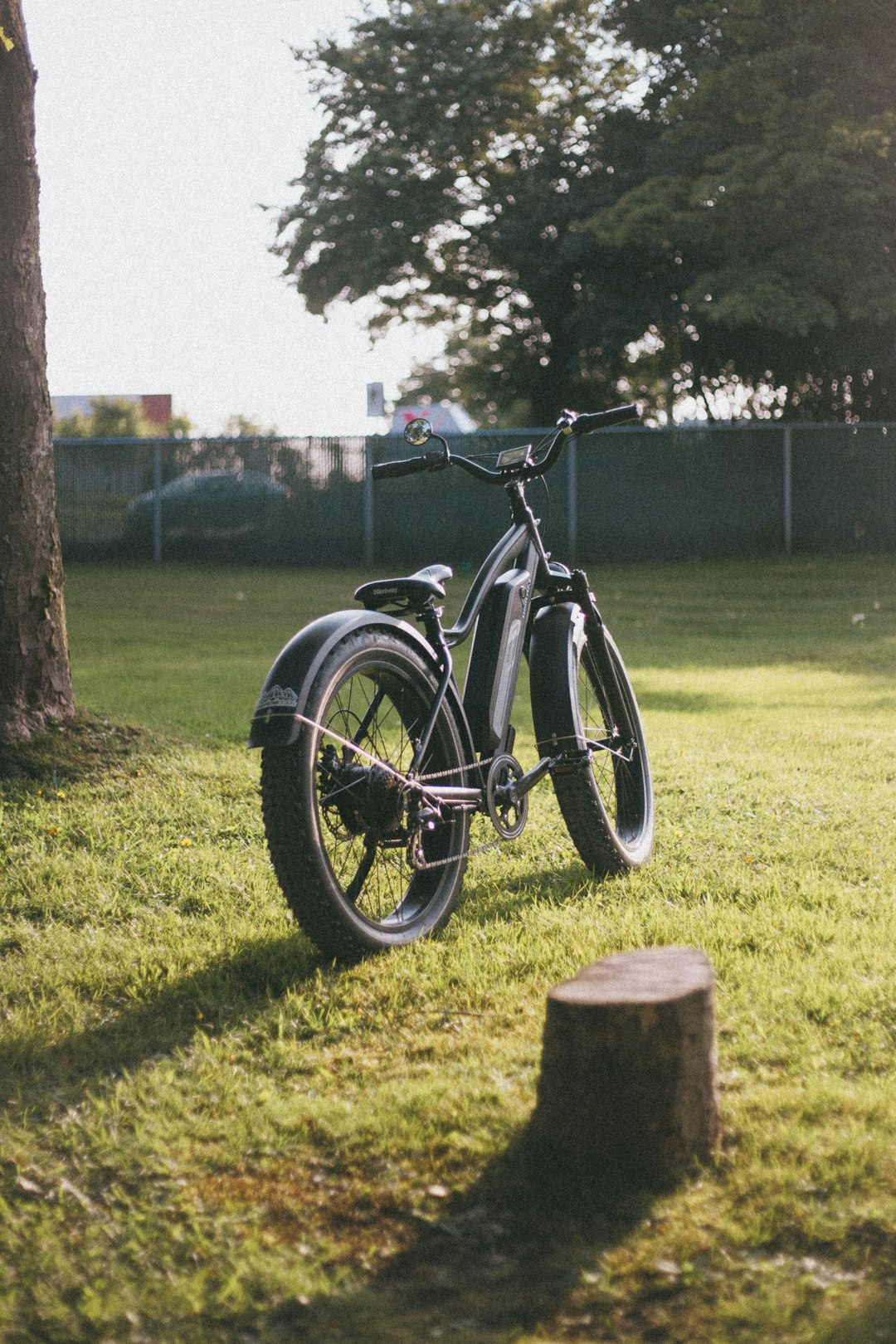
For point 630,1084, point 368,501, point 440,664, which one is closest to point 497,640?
point 440,664

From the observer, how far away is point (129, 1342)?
87.0 inches

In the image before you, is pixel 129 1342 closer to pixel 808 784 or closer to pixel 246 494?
pixel 808 784

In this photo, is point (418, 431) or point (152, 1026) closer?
point (152, 1026)

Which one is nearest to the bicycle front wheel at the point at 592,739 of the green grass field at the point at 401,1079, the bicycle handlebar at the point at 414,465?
the green grass field at the point at 401,1079

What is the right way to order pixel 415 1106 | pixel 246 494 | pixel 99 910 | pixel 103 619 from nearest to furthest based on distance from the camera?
pixel 415 1106 → pixel 99 910 → pixel 103 619 → pixel 246 494

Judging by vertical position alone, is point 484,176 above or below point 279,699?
above

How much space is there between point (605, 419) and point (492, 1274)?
9.53 feet

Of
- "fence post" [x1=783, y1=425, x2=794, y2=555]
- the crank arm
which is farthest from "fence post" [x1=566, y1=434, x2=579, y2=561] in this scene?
the crank arm

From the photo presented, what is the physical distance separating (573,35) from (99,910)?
27.6m

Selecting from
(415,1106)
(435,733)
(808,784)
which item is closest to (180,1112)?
(415,1106)

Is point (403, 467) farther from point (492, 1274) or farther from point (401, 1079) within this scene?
point (492, 1274)

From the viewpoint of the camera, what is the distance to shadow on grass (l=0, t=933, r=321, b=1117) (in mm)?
3191

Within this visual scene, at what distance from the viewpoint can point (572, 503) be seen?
20766 millimetres

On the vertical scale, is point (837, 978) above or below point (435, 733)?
below
